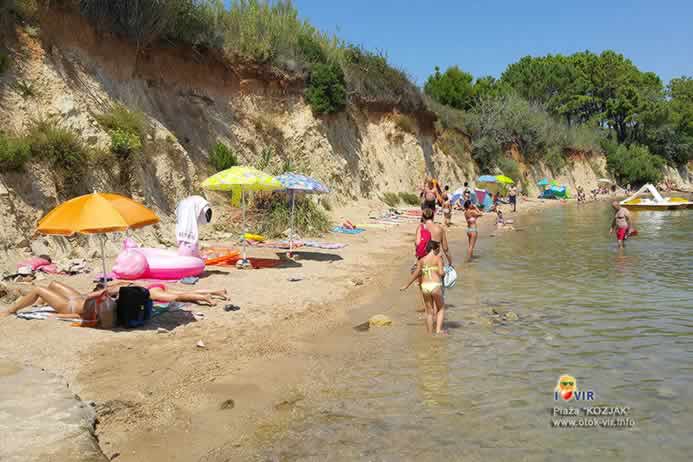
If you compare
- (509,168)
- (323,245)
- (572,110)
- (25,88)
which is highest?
(572,110)

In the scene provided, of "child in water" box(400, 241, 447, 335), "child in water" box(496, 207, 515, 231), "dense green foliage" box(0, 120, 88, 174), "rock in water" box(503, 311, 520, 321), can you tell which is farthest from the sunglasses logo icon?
"child in water" box(496, 207, 515, 231)

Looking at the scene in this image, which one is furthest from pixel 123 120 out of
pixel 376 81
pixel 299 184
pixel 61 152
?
pixel 376 81

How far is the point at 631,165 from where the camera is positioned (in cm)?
5797

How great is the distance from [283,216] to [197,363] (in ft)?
34.2

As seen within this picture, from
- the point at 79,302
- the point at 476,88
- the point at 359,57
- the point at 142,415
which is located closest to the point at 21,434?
the point at 142,415

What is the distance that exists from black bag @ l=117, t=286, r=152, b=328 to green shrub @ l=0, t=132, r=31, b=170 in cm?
532

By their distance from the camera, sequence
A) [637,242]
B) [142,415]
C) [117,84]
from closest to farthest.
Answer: [142,415] → [117,84] → [637,242]

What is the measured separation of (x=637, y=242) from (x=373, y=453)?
16485 millimetres

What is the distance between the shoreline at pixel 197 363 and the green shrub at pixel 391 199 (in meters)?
16.9

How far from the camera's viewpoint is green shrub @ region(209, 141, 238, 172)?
696 inches

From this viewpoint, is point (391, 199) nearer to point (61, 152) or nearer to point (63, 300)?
point (61, 152)

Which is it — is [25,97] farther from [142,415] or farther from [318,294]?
[142,415]

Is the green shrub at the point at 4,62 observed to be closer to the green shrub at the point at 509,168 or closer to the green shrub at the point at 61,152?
the green shrub at the point at 61,152

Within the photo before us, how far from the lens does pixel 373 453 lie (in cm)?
447
